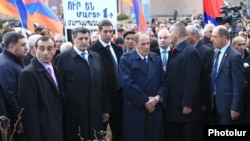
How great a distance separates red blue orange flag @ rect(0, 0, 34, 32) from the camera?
9273 millimetres

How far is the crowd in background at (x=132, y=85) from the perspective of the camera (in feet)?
19.9

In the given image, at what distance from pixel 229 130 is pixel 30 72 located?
2.41m

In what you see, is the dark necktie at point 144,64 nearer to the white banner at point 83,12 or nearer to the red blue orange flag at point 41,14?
the white banner at point 83,12

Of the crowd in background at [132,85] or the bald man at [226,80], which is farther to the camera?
the bald man at [226,80]

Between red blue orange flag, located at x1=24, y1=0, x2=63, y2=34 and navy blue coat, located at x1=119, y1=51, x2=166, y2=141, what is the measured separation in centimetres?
375

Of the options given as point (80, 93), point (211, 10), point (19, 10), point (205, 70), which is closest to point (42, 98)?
point (80, 93)

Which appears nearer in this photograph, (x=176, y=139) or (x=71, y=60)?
(x=71, y=60)

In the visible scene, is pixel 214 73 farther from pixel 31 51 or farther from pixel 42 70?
pixel 31 51

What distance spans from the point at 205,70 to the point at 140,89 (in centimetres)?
125

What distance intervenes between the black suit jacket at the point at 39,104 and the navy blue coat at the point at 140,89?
4.27ft

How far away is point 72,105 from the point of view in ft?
22.1

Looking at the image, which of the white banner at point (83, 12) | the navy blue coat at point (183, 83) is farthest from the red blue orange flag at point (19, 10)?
the navy blue coat at point (183, 83)

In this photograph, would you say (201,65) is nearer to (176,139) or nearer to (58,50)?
(176,139)

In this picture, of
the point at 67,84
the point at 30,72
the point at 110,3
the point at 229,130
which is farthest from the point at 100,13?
the point at 229,130
